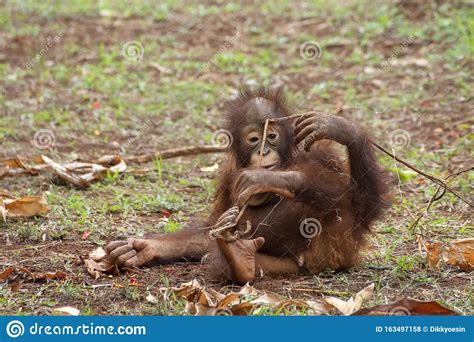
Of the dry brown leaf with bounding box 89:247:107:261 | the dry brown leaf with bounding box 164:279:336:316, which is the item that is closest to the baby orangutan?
the dry brown leaf with bounding box 89:247:107:261

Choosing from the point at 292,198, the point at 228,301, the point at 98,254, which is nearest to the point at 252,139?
the point at 292,198

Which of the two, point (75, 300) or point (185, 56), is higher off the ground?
point (185, 56)

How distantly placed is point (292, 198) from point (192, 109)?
424 cm

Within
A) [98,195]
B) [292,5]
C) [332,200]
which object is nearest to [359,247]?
[332,200]

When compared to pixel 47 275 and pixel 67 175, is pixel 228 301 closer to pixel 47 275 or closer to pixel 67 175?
pixel 47 275

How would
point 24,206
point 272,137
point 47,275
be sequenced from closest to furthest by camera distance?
point 47,275 → point 272,137 → point 24,206

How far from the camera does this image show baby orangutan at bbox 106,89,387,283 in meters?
4.49

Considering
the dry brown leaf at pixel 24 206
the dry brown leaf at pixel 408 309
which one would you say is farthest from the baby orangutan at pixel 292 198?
the dry brown leaf at pixel 24 206

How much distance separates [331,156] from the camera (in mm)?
4906

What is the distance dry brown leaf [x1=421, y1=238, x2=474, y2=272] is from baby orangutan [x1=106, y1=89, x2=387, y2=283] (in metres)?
0.38

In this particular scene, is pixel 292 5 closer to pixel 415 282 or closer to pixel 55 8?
pixel 55 8

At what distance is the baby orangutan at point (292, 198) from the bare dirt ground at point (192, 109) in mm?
161

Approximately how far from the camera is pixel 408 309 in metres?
3.77

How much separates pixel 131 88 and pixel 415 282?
5550 mm
